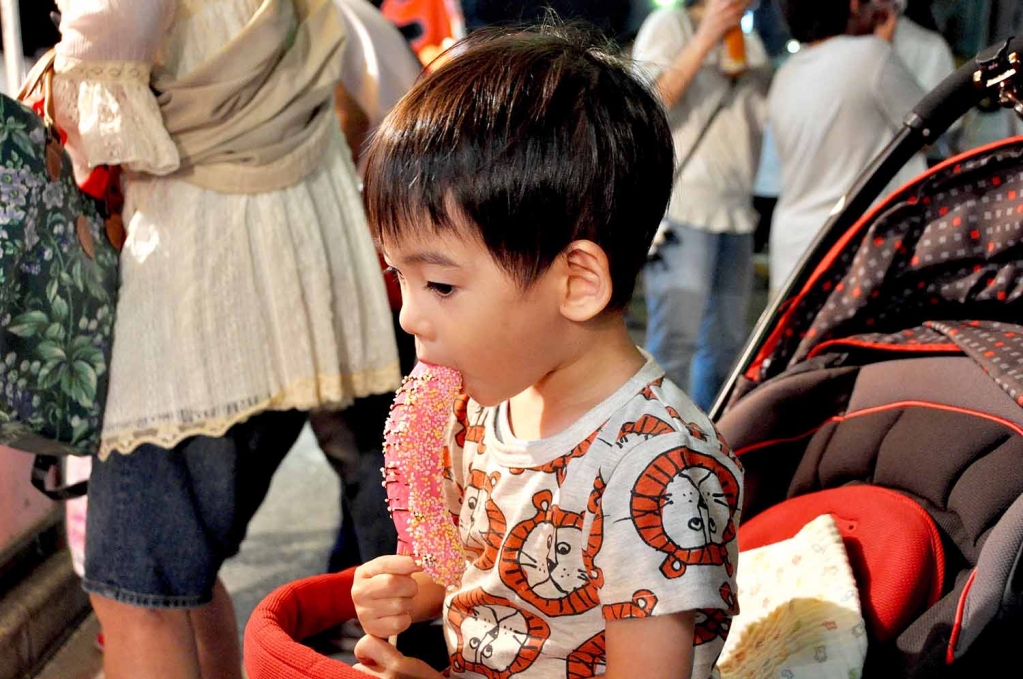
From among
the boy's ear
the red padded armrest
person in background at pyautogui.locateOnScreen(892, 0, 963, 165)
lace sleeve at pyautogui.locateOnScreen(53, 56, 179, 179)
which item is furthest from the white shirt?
person in background at pyautogui.locateOnScreen(892, 0, 963, 165)

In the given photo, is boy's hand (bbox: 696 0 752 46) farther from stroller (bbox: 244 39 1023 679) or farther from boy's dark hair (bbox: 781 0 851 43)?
stroller (bbox: 244 39 1023 679)

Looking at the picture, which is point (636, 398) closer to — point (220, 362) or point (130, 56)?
point (220, 362)

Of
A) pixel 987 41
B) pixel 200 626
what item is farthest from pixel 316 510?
pixel 987 41

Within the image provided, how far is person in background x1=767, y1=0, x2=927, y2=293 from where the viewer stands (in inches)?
90.0

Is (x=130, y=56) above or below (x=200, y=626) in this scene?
above

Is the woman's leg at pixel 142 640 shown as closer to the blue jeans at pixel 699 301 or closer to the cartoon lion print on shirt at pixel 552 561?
the cartoon lion print on shirt at pixel 552 561

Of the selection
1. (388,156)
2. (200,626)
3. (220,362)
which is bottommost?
(200,626)

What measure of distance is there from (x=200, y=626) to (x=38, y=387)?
21.3 inches

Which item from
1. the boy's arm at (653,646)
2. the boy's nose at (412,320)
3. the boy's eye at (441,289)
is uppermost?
the boy's eye at (441,289)

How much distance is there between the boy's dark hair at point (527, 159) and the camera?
87 centimetres

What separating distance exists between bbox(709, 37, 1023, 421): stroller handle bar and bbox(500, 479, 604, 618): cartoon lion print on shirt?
496mm

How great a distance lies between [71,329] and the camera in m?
1.32

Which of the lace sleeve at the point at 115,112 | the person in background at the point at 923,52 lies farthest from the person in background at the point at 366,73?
the person in background at the point at 923,52

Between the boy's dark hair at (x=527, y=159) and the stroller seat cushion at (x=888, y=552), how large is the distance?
0.43m
